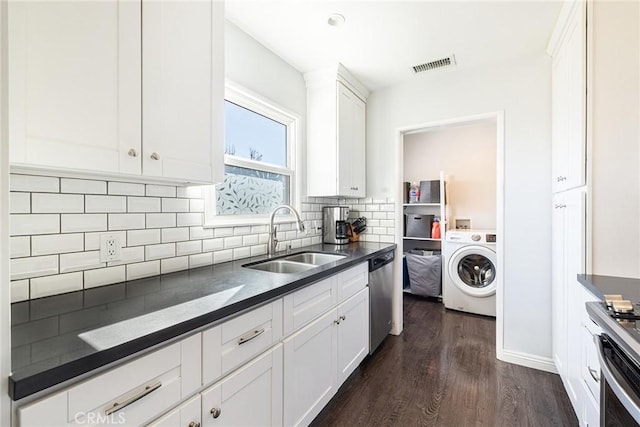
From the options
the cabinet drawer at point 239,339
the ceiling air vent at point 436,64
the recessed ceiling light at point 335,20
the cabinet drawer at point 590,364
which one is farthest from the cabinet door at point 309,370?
the ceiling air vent at point 436,64

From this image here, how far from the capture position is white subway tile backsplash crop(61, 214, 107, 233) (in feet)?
3.79

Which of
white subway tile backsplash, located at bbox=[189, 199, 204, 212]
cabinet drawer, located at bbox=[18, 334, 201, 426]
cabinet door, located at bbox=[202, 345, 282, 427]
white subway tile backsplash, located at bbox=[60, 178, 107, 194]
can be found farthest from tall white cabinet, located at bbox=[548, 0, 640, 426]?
white subway tile backsplash, located at bbox=[60, 178, 107, 194]

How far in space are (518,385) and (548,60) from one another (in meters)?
2.44

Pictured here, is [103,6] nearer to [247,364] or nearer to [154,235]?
[154,235]

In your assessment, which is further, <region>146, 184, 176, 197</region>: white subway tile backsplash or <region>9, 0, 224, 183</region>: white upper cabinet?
<region>146, 184, 176, 197</region>: white subway tile backsplash

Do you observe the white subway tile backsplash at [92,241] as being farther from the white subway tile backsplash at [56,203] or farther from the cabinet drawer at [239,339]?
the cabinet drawer at [239,339]

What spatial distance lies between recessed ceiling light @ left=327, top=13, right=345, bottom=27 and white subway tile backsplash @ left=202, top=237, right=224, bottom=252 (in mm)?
1573

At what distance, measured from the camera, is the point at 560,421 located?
1.72 metres

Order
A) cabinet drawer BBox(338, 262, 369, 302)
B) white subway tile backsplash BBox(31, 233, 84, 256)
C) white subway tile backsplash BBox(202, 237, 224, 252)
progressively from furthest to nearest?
cabinet drawer BBox(338, 262, 369, 302) < white subway tile backsplash BBox(202, 237, 224, 252) < white subway tile backsplash BBox(31, 233, 84, 256)

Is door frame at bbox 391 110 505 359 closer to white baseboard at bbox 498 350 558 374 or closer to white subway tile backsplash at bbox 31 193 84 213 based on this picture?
white baseboard at bbox 498 350 558 374

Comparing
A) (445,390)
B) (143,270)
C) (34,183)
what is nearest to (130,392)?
(143,270)

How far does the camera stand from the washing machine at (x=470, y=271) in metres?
3.34

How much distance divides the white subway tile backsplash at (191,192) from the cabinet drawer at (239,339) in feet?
2.68

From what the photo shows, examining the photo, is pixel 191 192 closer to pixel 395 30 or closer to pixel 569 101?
pixel 395 30
